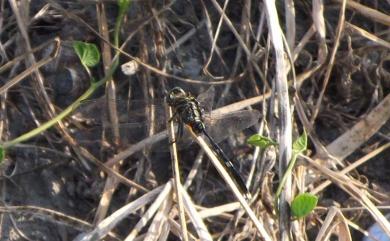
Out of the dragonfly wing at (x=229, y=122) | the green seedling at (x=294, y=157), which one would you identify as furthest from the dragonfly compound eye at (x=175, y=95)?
the green seedling at (x=294, y=157)

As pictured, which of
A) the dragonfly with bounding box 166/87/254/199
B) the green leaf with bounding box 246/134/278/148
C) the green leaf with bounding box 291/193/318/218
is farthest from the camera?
the dragonfly with bounding box 166/87/254/199

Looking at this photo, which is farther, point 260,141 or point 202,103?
point 202,103

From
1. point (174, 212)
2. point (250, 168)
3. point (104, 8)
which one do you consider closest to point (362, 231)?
point (250, 168)

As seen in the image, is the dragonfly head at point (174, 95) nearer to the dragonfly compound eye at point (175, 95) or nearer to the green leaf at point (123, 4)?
the dragonfly compound eye at point (175, 95)

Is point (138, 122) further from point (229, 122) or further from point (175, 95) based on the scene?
point (229, 122)

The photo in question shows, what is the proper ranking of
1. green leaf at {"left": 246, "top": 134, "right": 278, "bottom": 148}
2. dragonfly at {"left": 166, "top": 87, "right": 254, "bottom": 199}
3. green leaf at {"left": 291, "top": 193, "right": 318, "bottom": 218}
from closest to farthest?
1. green leaf at {"left": 291, "top": 193, "right": 318, "bottom": 218}
2. green leaf at {"left": 246, "top": 134, "right": 278, "bottom": 148}
3. dragonfly at {"left": 166, "top": 87, "right": 254, "bottom": 199}

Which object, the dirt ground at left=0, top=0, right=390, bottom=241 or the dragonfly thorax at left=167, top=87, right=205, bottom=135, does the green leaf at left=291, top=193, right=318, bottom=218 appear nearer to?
the dirt ground at left=0, top=0, right=390, bottom=241

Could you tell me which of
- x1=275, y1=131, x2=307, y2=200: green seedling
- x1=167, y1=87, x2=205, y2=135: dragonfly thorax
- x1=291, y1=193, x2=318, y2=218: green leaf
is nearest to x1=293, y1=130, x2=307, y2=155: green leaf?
x1=275, y1=131, x2=307, y2=200: green seedling

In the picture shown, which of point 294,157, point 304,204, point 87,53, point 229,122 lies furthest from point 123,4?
point 304,204
